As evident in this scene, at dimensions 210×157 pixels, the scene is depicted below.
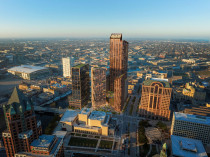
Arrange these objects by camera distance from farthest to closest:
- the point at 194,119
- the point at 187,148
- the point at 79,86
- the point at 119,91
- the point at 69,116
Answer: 1. the point at 79,86
2. the point at 119,91
3. the point at 69,116
4. the point at 194,119
5. the point at 187,148

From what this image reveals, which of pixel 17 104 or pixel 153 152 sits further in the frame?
pixel 153 152

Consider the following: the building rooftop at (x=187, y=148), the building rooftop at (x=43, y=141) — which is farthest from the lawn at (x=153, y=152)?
the building rooftop at (x=43, y=141)

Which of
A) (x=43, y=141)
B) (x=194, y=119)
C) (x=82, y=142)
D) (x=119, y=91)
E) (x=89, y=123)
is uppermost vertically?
(x=119, y=91)

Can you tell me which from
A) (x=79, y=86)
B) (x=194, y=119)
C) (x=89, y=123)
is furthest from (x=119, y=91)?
(x=194, y=119)

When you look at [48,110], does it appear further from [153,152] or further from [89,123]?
[153,152]

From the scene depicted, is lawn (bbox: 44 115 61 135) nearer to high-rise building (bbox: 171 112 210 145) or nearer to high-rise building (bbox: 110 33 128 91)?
high-rise building (bbox: 110 33 128 91)

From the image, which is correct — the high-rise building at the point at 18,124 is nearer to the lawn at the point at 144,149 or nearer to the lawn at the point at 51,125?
the lawn at the point at 51,125
